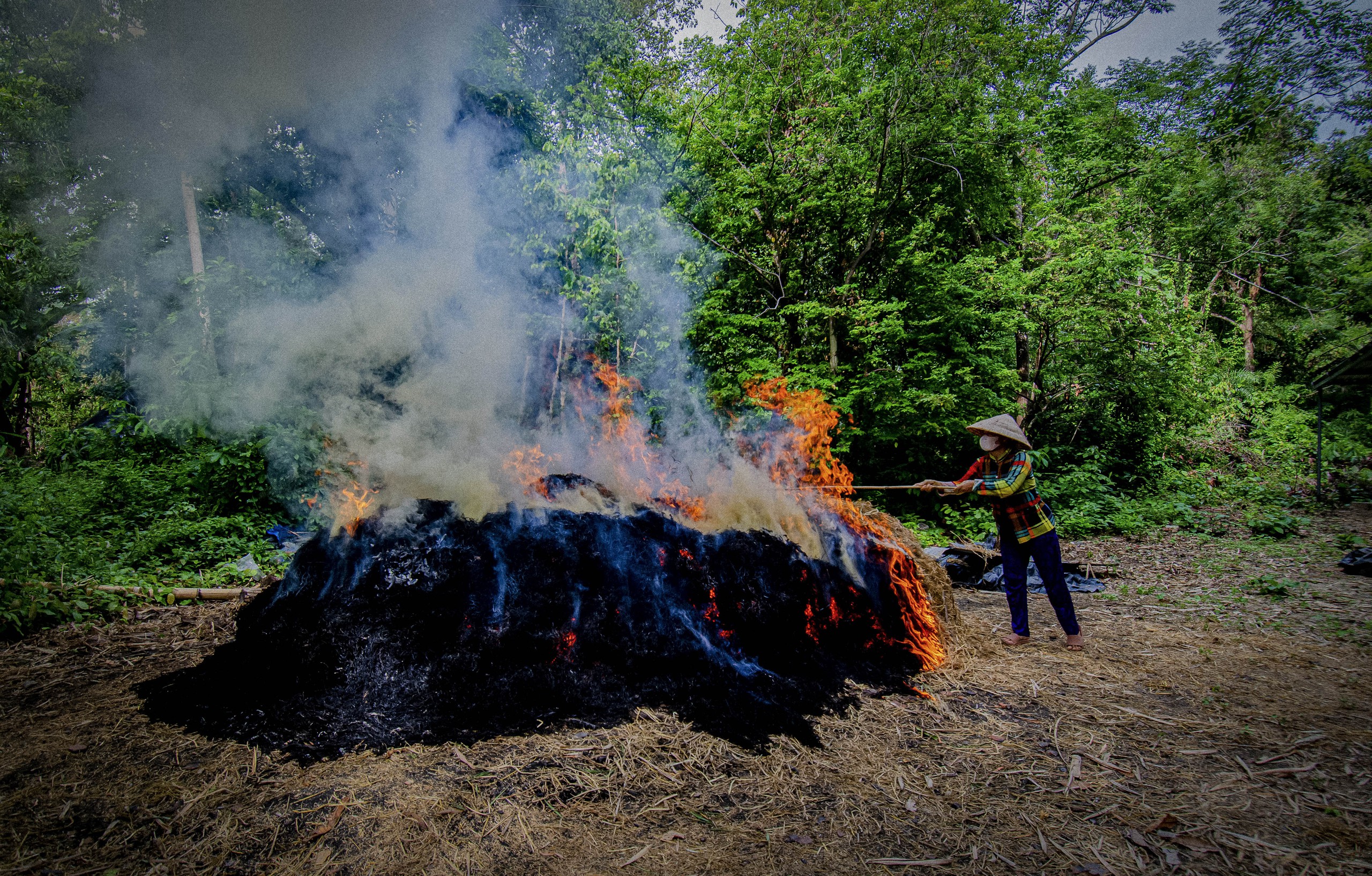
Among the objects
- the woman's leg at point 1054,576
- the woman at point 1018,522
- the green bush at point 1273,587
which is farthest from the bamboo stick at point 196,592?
the green bush at point 1273,587

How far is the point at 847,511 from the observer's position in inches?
193

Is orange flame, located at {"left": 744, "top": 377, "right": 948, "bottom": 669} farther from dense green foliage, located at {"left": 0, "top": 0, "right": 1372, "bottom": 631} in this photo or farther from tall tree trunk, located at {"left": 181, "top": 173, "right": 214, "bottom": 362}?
tall tree trunk, located at {"left": 181, "top": 173, "right": 214, "bottom": 362}

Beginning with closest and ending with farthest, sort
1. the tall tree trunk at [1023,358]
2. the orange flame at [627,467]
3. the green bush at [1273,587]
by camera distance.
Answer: the orange flame at [627,467], the green bush at [1273,587], the tall tree trunk at [1023,358]

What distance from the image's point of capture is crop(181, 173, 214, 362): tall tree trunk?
7.82 meters

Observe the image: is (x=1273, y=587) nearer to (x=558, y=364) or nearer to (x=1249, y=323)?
(x=558, y=364)

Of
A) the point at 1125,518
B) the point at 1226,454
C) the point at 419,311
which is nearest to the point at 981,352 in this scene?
the point at 1125,518

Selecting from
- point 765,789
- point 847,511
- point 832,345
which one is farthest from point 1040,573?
point 832,345

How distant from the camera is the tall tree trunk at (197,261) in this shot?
25.7 feet

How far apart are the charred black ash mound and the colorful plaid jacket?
134cm

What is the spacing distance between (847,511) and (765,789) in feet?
8.64

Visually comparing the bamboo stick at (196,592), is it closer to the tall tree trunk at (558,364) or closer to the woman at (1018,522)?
the tall tree trunk at (558,364)

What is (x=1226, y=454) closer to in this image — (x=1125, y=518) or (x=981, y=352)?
(x=1125, y=518)

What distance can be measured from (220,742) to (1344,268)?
2404cm

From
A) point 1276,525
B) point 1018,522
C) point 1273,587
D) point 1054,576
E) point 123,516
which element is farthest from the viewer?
point 1276,525
